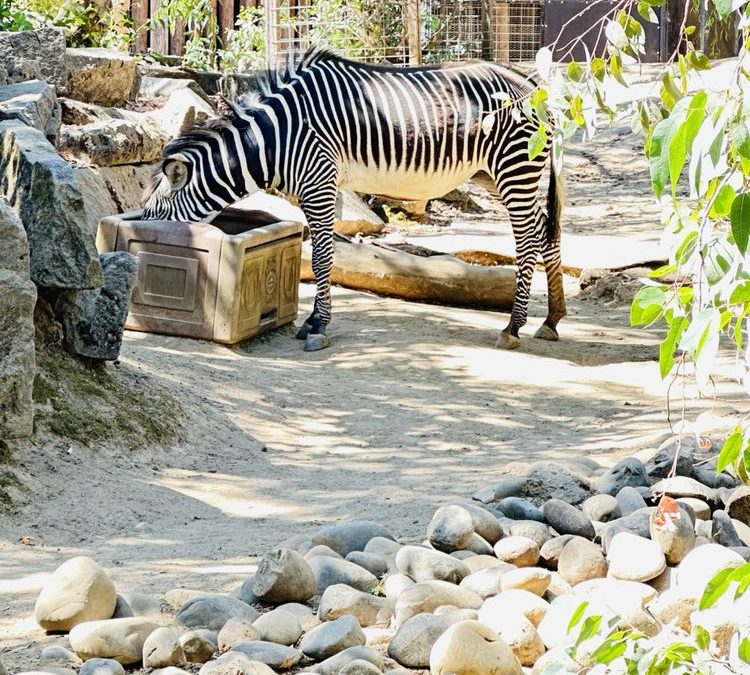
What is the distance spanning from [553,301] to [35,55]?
4.09 meters

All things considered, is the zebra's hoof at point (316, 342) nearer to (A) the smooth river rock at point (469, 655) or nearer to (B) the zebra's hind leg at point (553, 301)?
(B) the zebra's hind leg at point (553, 301)

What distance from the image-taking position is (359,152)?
8.42m

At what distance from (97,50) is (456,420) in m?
5.58

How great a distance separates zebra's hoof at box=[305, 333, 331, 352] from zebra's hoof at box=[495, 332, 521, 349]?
3.85 feet

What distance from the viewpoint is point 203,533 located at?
4359 mm

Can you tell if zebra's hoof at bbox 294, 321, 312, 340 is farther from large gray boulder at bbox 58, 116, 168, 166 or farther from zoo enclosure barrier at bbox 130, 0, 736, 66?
zoo enclosure barrier at bbox 130, 0, 736, 66

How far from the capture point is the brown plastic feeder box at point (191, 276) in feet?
24.1

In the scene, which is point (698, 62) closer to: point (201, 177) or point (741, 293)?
point (741, 293)

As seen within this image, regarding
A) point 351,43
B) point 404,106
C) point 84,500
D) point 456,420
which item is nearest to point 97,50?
point 404,106

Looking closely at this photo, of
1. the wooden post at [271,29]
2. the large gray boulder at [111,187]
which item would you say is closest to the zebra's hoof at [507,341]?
the large gray boulder at [111,187]

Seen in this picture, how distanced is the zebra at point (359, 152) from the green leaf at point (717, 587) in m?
6.30

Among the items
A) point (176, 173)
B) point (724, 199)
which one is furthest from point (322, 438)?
point (724, 199)

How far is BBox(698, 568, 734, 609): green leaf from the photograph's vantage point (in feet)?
4.83

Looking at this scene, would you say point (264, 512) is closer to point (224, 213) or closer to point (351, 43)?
point (224, 213)
